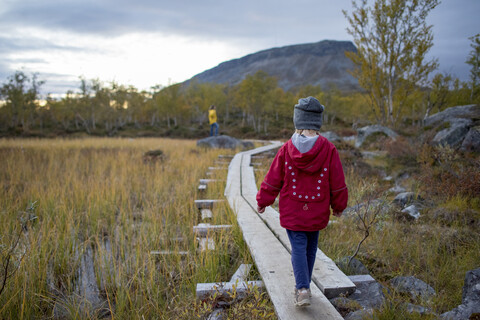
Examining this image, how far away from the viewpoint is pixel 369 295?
2400mm

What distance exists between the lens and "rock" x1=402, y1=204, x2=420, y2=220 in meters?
4.27

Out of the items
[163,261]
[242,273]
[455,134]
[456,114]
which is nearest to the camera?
[242,273]

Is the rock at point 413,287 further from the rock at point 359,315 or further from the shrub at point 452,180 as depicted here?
the shrub at point 452,180

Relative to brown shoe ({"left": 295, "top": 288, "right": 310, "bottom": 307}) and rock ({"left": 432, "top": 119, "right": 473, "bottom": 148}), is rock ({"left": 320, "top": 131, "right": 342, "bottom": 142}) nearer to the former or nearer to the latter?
rock ({"left": 432, "top": 119, "right": 473, "bottom": 148})

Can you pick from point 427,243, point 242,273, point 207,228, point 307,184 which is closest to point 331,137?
point 427,243

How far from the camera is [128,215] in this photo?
5203 millimetres

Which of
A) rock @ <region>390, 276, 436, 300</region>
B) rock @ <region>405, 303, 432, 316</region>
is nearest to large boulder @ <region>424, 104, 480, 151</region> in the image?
rock @ <region>390, 276, 436, 300</region>

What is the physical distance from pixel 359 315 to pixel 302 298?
1.43ft

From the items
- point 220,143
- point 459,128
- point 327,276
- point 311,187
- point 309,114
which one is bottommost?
point 327,276

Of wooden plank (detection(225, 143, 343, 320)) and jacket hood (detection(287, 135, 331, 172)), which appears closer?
wooden plank (detection(225, 143, 343, 320))

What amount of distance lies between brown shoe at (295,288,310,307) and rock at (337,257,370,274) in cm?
97

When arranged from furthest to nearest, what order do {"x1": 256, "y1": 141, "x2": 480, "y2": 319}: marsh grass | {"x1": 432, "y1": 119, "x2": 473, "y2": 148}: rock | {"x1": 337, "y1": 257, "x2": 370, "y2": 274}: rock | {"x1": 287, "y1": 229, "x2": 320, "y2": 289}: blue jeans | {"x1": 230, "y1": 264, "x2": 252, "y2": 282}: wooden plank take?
{"x1": 432, "y1": 119, "x2": 473, "y2": 148}: rock, {"x1": 337, "y1": 257, "x2": 370, "y2": 274}: rock, {"x1": 230, "y1": 264, "x2": 252, "y2": 282}: wooden plank, {"x1": 256, "y1": 141, "x2": 480, "y2": 319}: marsh grass, {"x1": 287, "y1": 229, "x2": 320, "y2": 289}: blue jeans

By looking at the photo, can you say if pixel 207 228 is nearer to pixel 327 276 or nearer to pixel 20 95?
pixel 327 276

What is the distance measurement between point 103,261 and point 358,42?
13860mm
